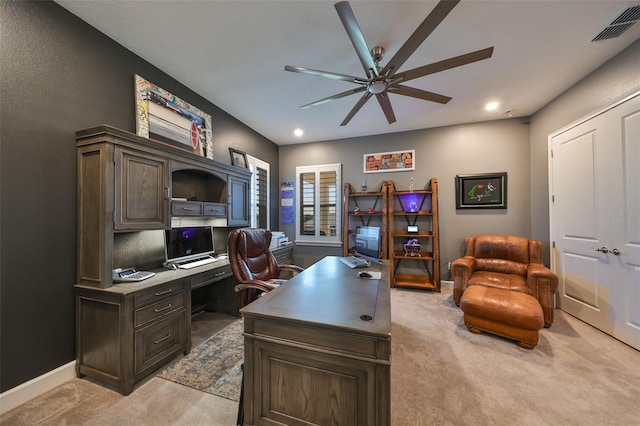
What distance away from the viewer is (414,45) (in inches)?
60.2

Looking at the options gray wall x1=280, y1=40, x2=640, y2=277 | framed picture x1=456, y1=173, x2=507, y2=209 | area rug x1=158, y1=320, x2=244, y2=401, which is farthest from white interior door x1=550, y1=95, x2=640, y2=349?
area rug x1=158, y1=320, x2=244, y2=401

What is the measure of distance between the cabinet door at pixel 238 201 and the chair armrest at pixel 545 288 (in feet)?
12.7

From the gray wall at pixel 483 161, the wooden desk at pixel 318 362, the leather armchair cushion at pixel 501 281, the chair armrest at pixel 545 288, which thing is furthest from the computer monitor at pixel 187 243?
the chair armrest at pixel 545 288

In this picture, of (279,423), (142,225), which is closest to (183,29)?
(142,225)

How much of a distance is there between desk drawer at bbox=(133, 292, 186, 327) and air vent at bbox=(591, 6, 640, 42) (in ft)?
14.7

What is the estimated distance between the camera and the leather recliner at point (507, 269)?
2641mm

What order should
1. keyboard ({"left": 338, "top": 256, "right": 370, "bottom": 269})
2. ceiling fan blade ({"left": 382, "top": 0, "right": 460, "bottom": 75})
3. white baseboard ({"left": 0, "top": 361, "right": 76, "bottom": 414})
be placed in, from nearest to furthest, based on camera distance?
ceiling fan blade ({"left": 382, "top": 0, "right": 460, "bottom": 75}) → white baseboard ({"left": 0, "top": 361, "right": 76, "bottom": 414}) → keyboard ({"left": 338, "top": 256, "right": 370, "bottom": 269})

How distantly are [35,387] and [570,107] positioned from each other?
19.9 ft

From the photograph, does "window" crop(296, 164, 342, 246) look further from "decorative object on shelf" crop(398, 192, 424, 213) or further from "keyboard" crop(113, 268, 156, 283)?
"keyboard" crop(113, 268, 156, 283)

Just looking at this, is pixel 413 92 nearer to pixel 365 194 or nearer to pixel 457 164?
pixel 365 194

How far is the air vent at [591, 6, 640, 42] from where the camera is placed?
6.00 ft


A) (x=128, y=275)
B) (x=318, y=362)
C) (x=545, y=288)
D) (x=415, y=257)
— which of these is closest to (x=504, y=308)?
(x=545, y=288)

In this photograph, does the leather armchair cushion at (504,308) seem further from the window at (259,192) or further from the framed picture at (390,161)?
the window at (259,192)

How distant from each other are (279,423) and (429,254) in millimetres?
3754
